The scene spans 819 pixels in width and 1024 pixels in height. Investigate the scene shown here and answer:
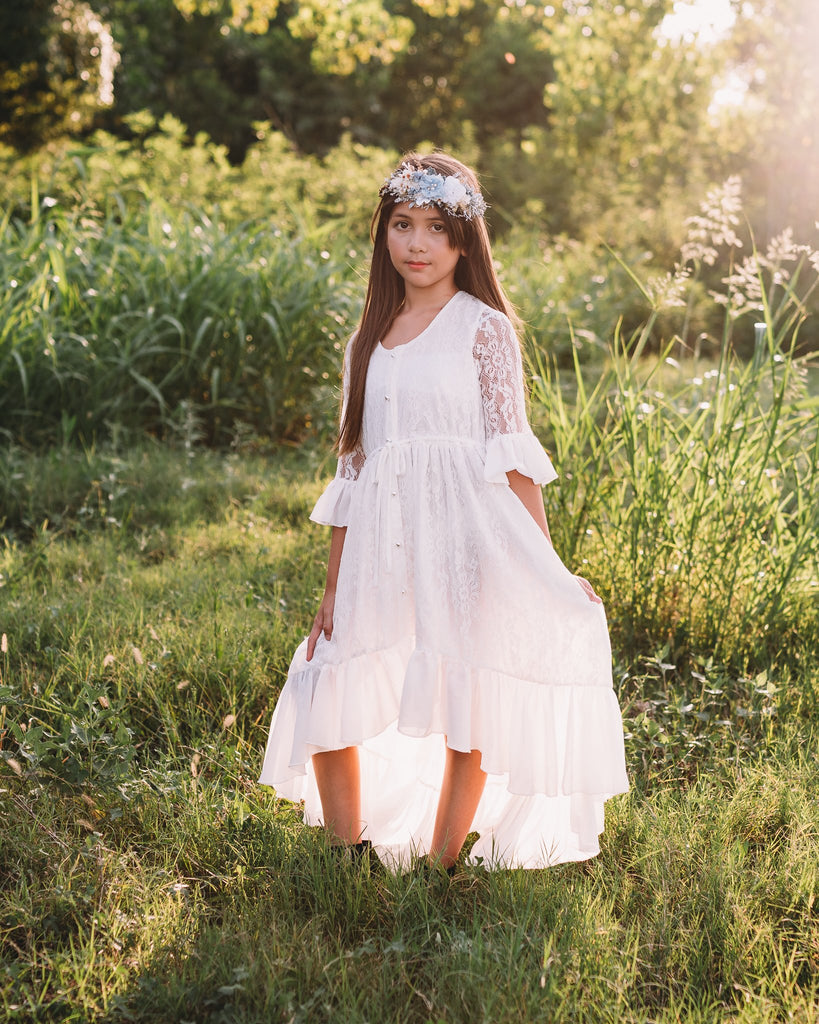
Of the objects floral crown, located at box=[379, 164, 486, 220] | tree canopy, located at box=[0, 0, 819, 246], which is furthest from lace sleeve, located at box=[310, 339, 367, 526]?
tree canopy, located at box=[0, 0, 819, 246]

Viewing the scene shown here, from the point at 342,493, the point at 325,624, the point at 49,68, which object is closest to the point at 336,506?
the point at 342,493

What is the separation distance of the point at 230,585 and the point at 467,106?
61.9 ft

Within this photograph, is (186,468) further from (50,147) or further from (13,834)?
(50,147)

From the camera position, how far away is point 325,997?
179 centimetres

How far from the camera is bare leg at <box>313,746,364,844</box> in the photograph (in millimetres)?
2252

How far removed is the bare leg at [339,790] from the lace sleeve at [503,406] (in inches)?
29.7

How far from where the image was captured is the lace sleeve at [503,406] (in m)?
2.11

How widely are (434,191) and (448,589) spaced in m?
0.90

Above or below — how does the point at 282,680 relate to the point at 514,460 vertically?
below

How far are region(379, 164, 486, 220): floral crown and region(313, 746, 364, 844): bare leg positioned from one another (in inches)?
50.3

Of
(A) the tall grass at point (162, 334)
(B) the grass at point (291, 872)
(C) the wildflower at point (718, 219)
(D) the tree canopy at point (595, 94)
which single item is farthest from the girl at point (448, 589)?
(D) the tree canopy at point (595, 94)

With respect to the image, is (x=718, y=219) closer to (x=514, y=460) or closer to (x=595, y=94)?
(x=514, y=460)

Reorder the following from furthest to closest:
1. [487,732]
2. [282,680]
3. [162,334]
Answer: [162,334] → [282,680] → [487,732]

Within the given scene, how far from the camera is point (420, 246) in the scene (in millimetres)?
2193
